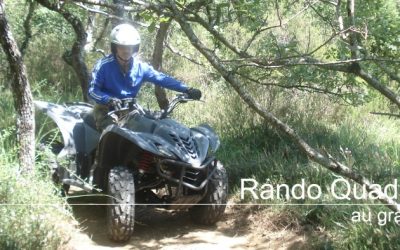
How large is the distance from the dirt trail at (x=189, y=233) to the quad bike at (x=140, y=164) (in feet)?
0.50

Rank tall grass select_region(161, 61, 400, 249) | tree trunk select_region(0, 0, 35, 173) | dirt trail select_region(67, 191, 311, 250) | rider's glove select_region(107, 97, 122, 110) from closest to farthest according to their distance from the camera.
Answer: tall grass select_region(161, 61, 400, 249)
tree trunk select_region(0, 0, 35, 173)
dirt trail select_region(67, 191, 311, 250)
rider's glove select_region(107, 97, 122, 110)

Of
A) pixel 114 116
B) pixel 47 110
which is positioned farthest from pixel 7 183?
pixel 47 110

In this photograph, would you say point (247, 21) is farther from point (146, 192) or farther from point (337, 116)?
point (337, 116)

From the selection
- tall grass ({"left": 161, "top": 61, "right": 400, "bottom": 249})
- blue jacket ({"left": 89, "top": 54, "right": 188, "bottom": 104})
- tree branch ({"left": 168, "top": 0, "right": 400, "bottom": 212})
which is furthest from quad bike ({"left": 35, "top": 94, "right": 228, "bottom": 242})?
tree branch ({"left": 168, "top": 0, "right": 400, "bottom": 212})

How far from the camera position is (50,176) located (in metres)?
5.49

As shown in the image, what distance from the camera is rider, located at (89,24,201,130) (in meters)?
5.89

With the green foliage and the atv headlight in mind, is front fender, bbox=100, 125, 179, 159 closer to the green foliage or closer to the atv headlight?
the atv headlight

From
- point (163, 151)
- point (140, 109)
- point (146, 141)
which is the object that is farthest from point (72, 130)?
point (163, 151)

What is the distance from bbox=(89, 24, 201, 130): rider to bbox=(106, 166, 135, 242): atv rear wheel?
27.0 inches

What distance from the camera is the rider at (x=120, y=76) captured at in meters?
5.89

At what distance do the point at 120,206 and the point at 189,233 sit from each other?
0.88m

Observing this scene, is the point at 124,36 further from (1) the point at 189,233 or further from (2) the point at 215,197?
(1) the point at 189,233

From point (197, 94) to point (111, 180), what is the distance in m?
1.21

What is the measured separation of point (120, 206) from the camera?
5.30 metres
